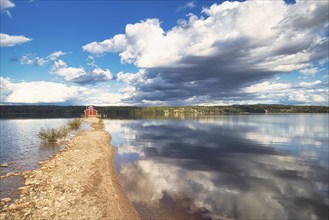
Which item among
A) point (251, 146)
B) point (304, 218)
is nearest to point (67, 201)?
point (304, 218)

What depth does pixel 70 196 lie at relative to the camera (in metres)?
15.0

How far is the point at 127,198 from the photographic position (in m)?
16.7

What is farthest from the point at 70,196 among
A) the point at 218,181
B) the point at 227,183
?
the point at 227,183

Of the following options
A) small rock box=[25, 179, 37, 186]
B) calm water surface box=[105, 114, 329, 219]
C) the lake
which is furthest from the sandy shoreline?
calm water surface box=[105, 114, 329, 219]

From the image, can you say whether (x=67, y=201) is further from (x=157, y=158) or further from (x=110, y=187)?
(x=157, y=158)

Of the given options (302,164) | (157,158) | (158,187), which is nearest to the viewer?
(158,187)

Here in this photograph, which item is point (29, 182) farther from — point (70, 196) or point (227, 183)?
point (227, 183)

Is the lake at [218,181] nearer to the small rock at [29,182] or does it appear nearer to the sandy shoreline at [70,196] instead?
the small rock at [29,182]

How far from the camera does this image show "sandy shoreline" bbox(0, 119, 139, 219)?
12.8m

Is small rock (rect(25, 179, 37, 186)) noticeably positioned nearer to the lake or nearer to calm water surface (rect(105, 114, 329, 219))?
the lake

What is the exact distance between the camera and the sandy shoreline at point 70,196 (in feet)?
42.0

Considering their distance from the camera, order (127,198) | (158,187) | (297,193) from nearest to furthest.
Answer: (127,198)
(297,193)
(158,187)

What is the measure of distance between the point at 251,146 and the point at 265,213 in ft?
86.5

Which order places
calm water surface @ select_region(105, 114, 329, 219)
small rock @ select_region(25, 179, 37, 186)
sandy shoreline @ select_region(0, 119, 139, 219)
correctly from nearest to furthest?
sandy shoreline @ select_region(0, 119, 139, 219)
calm water surface @ select_region(105, 114, 329, 219)
small rock @ select_region(25, 179, 37, 186)
